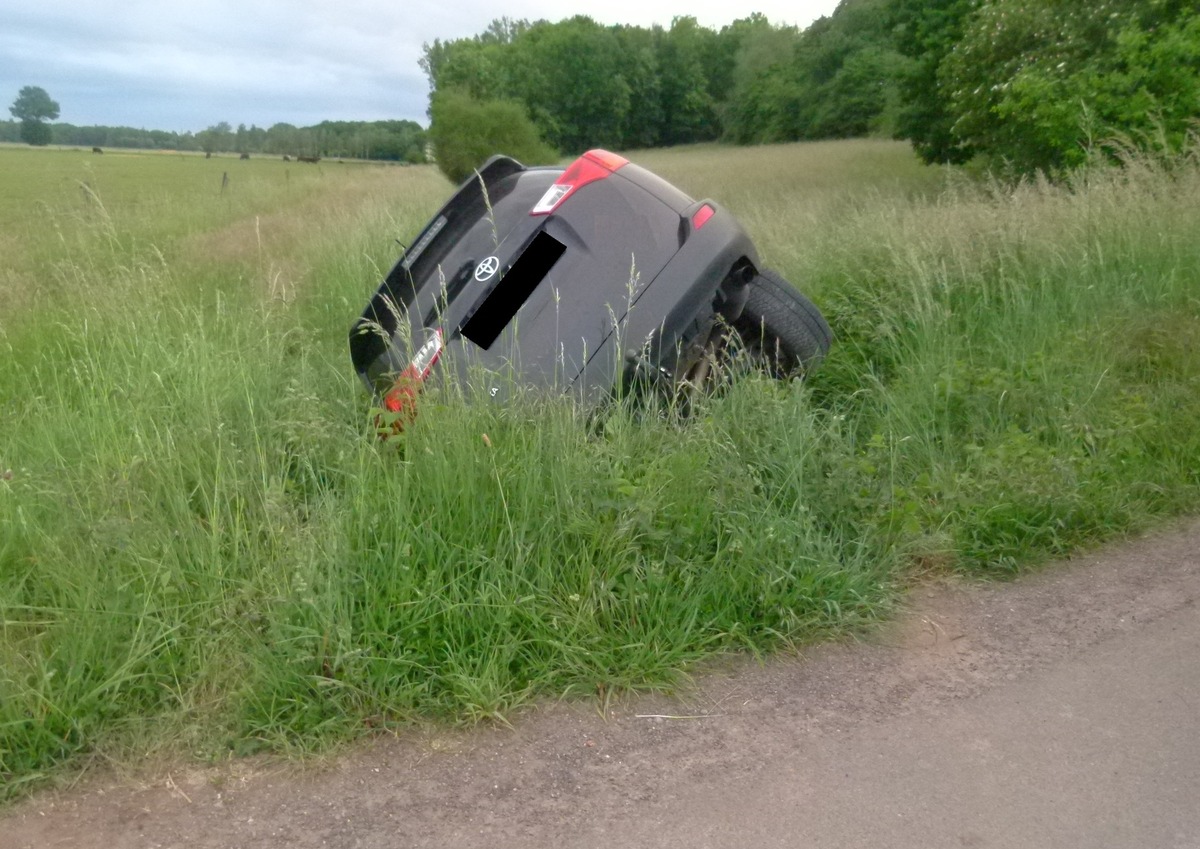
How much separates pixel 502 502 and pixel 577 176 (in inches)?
78.2

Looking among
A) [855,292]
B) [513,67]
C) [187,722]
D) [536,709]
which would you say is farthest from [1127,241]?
[513,67]

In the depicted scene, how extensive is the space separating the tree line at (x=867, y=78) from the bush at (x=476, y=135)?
0.10m

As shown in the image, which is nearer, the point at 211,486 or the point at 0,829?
the point at 0,829

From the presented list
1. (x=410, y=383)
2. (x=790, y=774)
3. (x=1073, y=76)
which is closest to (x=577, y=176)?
(x=410, y=383)

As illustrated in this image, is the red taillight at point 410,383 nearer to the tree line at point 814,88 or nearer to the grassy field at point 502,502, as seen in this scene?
the grassy field at point 502,502

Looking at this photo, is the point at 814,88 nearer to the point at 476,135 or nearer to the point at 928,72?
the point at 476,135

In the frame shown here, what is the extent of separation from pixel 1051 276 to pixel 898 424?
2.20 m

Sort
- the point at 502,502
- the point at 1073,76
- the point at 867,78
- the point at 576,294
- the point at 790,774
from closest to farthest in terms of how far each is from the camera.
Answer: the point at 790,774
the point at 502,502
the point at 576,294
the point at 1073,76
the point at 867,78

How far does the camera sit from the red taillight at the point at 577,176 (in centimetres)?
517

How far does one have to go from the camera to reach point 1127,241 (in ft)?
23.9

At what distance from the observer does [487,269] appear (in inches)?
198

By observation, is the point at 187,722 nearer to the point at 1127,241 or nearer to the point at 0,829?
the point at 0,829

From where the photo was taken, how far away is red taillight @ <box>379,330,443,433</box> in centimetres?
445

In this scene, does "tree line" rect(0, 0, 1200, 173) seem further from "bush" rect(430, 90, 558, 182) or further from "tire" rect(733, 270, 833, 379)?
"tire" rect(733, 270, 833, 379)
